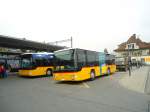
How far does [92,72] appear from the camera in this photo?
1714 centimetres

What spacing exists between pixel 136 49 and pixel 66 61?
6441 centimetres

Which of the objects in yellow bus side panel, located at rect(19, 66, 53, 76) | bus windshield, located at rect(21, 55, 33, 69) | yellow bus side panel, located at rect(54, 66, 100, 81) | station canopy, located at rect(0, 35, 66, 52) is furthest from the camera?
station canopy, located at rect(0, 35, 66, 52)

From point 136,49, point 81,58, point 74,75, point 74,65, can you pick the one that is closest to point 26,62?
point 81,58

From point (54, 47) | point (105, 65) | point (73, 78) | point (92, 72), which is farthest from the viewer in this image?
point (54, 47)

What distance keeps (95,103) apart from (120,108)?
1.23 meters

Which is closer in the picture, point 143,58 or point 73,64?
point 73,64

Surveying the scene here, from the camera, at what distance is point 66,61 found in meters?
14.4

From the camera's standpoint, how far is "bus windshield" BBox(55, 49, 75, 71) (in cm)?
1416

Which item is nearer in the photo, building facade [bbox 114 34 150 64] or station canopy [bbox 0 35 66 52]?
station canopy [bbox 0 35 66 52]

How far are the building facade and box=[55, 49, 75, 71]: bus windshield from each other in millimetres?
59093

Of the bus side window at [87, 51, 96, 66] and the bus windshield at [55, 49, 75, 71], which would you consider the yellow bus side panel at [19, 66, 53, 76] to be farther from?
the bus side window at [87, 51, 96, 66]

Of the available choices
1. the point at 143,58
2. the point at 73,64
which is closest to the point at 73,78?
the point at 73,64

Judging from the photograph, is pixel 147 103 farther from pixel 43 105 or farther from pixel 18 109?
pixel 18 109

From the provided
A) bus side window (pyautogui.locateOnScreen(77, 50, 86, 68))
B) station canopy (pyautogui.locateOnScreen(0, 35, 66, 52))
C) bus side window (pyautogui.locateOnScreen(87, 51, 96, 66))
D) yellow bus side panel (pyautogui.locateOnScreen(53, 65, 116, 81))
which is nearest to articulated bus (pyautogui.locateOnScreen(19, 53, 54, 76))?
yellow bus side panel (pyautogui.locateOnScreen(53, 65, 116, 81))
